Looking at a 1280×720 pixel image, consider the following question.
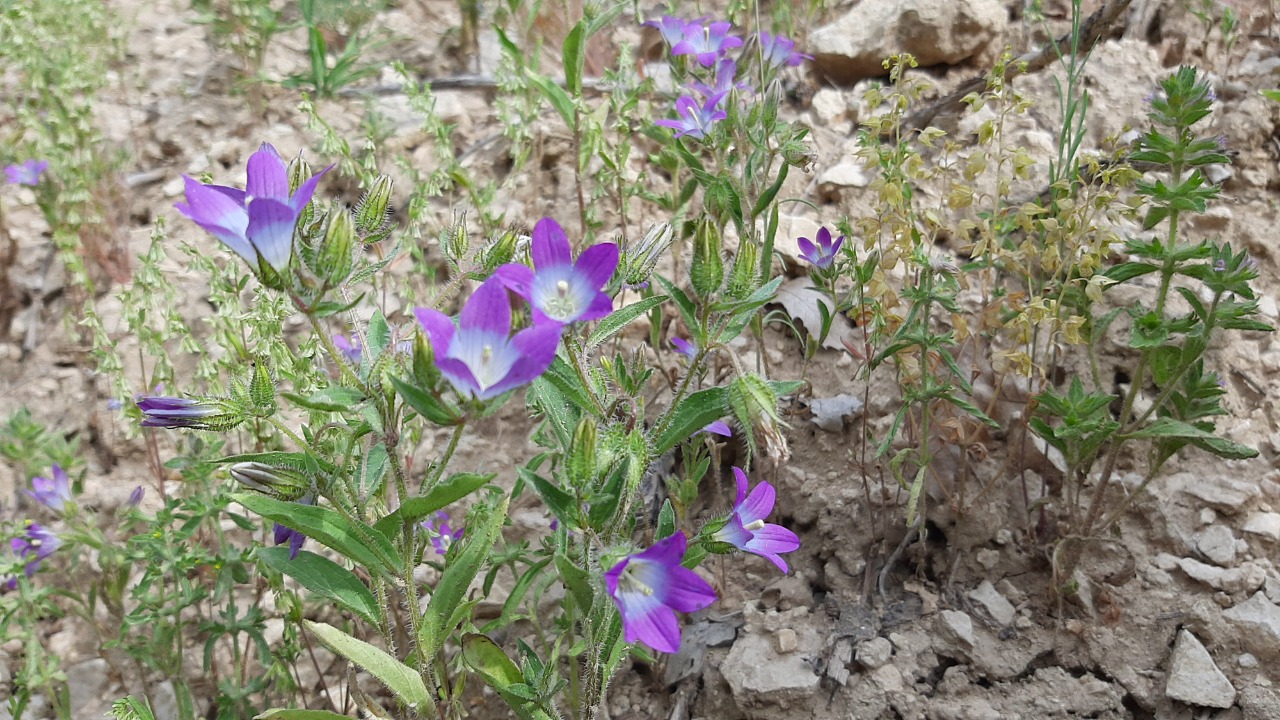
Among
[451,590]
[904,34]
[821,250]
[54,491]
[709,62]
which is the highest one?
[904,34]

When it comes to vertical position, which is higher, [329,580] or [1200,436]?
[1200,436]

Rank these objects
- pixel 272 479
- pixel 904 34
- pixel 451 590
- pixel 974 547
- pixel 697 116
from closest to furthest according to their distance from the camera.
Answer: pixel 272 479
pixel 451 590
pixel 974 547
pixel 697 116
pixel 904 34

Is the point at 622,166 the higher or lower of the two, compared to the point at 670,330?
higher

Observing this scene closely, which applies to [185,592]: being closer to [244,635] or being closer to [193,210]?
[244,635]

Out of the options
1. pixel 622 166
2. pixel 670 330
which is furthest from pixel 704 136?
pixel 670 330

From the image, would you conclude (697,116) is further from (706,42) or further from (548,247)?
(548,247)

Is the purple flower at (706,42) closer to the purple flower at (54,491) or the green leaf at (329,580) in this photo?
the green leaf at (329,580)

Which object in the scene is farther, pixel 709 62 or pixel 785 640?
pixel 709 62

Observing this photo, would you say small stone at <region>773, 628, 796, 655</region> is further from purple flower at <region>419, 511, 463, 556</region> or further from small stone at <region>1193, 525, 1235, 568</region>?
small stone at <region>1193, 525, 1235, 568</region>

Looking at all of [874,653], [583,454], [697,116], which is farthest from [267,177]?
[874,653]
